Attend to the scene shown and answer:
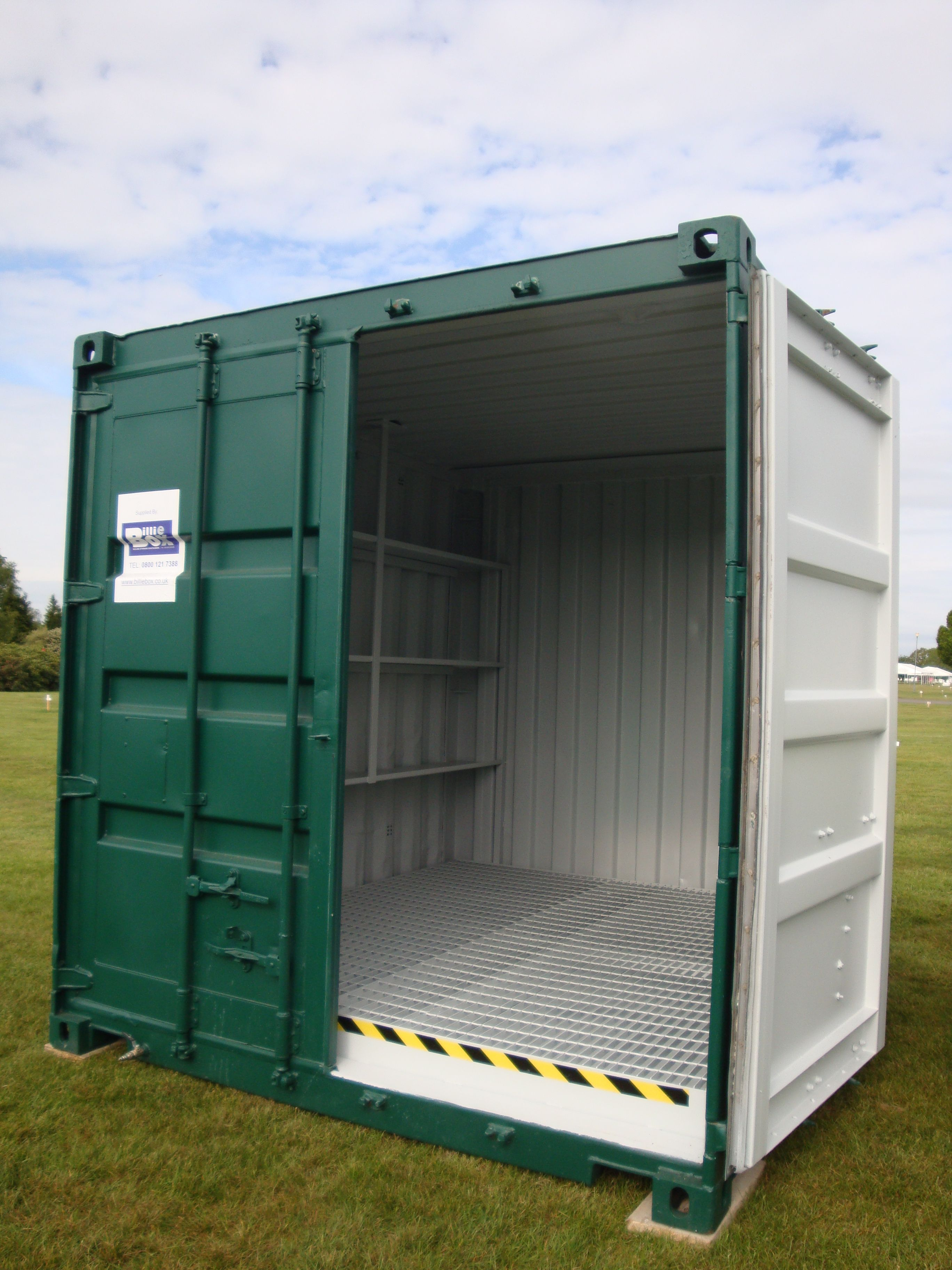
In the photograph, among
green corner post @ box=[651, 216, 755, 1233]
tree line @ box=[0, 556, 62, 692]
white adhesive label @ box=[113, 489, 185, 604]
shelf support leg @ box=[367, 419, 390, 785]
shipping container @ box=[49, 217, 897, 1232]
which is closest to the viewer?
green corner post @ box=[651, 216, 755, 1233]

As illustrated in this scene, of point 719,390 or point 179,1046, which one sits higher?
point 719,390

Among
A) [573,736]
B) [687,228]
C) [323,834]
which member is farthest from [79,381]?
[573,736]

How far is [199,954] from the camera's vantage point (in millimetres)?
4051

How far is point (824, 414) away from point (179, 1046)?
3.45m

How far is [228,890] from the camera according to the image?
12.9 ft

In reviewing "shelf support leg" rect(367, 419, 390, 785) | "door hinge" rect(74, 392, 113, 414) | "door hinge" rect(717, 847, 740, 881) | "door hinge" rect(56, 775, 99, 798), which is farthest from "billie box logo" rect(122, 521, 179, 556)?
"door hinge" rect(717, 847, 740, 881)

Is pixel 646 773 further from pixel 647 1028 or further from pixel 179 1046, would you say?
pixel 179 1046

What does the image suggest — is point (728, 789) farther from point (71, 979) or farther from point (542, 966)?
point (71, 979)

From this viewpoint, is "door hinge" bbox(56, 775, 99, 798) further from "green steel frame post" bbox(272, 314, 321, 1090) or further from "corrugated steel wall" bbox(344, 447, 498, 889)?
"corrugated steel wall" bbox(344, 447, 498, 889)

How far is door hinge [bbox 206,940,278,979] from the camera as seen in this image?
152 inches

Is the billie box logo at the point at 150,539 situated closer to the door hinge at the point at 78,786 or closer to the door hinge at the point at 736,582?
the door hinge at the point at 78,786

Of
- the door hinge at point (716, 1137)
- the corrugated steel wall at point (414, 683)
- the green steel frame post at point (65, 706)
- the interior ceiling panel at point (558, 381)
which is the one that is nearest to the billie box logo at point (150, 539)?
the green steel frame post at point (65, 706)

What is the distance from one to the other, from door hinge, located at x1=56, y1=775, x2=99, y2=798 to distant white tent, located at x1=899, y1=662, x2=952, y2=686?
83.7m

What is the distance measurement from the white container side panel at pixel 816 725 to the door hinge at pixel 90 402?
2.80m
